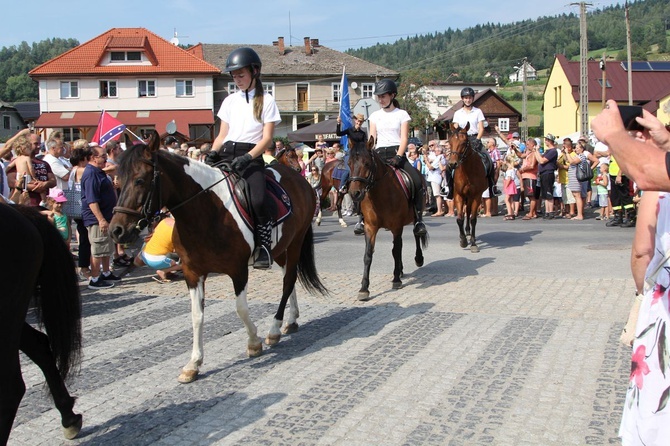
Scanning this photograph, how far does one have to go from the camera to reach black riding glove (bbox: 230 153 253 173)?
21.6ft

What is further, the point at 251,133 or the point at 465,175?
the point at 465,175

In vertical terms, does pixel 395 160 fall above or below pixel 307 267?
above

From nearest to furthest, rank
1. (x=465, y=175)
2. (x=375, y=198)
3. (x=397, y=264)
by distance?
(x=375, y=198)
(x=397, y=264)
(x=465, y=175)

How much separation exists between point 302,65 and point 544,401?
7193cm

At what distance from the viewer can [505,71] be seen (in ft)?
447

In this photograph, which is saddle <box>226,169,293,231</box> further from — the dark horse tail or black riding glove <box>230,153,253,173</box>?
the dark horse tail

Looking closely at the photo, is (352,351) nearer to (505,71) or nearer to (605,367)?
(605,367)

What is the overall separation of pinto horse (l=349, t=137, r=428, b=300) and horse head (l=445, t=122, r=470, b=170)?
313cm

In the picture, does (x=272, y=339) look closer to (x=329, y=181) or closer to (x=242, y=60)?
(x=242, y=60)

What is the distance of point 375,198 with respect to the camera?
10172 mm

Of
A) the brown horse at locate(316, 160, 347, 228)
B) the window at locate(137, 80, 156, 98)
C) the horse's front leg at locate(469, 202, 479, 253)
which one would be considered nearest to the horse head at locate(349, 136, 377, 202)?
the horse's front leg at locate(469, 202, 479, 253)

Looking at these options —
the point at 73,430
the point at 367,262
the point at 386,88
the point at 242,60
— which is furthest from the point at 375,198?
the point at 73,430

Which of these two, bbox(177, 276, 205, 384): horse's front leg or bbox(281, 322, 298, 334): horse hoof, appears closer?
bbox(177, 276, 205, 384): horse's front leg

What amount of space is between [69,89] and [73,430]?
66.0 metres
